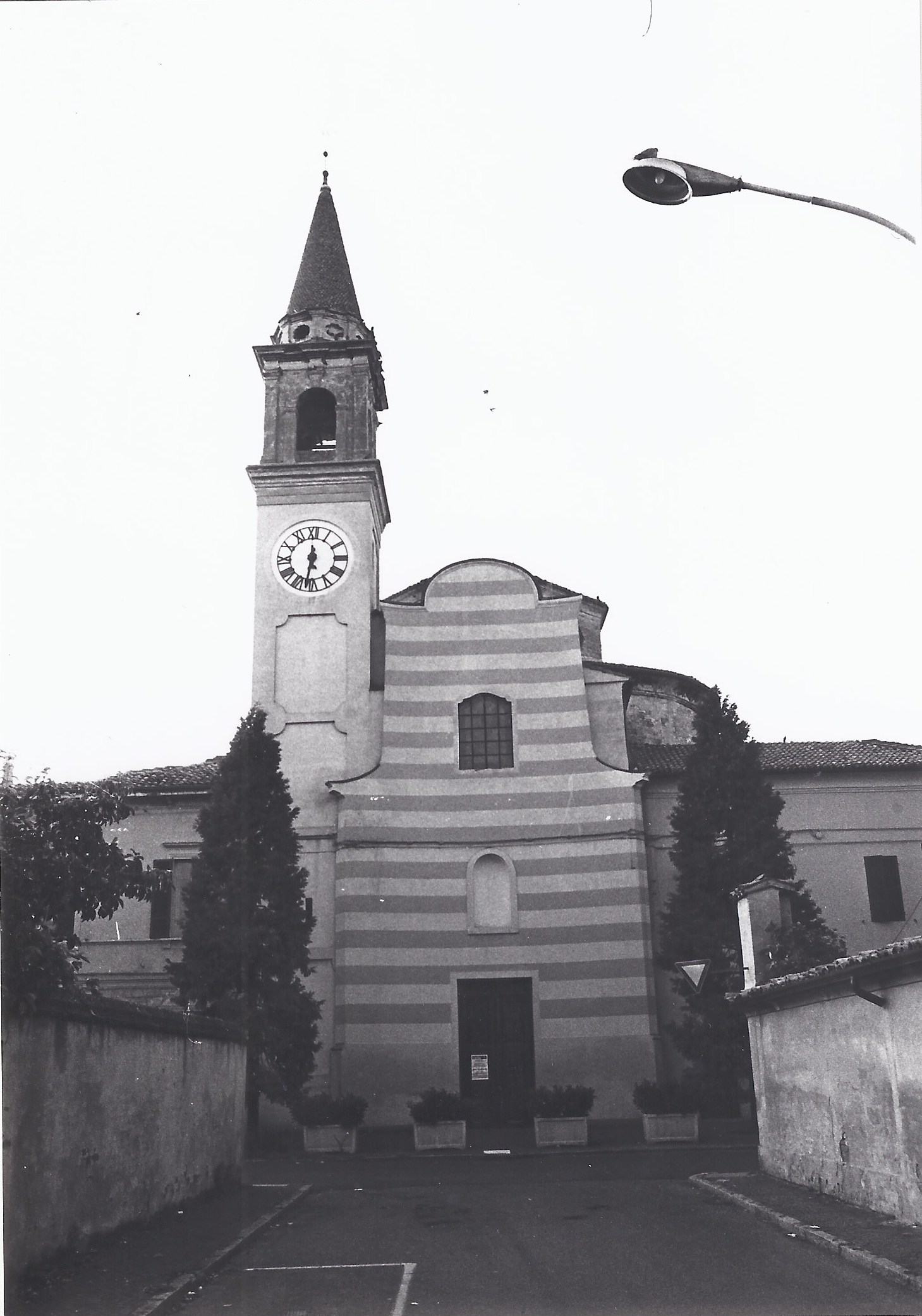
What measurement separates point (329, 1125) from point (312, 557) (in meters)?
14.2

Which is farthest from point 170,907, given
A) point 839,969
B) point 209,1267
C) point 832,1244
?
point 832,1244

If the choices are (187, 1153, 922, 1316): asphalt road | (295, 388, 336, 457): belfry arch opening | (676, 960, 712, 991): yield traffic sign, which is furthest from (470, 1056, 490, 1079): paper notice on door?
(295, 388, 336, 457): belfry arch opening

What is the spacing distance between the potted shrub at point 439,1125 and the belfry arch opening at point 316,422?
17076 millimetres

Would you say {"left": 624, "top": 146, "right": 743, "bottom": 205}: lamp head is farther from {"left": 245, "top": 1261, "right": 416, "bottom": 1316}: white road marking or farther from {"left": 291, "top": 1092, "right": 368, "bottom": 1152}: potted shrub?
{"left": 291, "top": 1092, "right": 368, "bottom": 1152}: potted shrub

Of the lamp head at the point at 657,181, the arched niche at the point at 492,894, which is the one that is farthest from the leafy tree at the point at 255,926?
the lamp head at the point at 657,181

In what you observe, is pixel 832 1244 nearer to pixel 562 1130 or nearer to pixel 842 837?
pixel 562 1130

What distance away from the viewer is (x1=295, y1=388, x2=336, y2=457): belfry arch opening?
103 ft

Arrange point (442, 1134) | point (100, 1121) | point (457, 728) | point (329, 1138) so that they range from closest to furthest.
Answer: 1. point (100, 1121)
2. point (442, 1134)
3. point (329, 1138)
4. point (457, 728)

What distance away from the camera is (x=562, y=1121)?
74.0ft

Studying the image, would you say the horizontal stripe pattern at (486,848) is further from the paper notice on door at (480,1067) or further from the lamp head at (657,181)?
the lamp head at (657,181)

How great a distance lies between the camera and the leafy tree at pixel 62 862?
32.5 feet

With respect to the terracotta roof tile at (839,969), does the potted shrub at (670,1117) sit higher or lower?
lower

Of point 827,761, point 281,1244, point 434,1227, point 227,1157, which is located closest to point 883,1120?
point 434,1227

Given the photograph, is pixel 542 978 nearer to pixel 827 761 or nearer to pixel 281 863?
pixel 281 863
